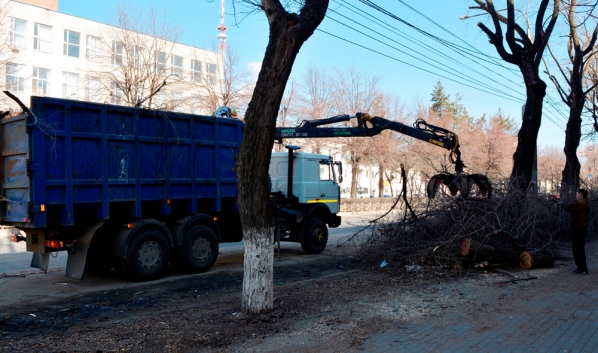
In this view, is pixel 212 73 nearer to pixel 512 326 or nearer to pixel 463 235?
pixel 463 235

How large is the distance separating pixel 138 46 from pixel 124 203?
21.3 m

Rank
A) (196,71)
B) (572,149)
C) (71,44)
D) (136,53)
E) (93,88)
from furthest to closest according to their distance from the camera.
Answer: (71,44), (196,71), (93,88), (136,53), (572,149)

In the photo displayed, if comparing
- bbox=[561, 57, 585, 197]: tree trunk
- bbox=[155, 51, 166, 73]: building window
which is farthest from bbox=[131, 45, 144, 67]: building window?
bbox=[561, 57, 585, 197]: tree trunk

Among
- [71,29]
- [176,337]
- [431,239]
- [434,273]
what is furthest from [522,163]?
[71,29]

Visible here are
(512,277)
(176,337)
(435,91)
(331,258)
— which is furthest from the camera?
(435,91)

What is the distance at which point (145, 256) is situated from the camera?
32.2ft

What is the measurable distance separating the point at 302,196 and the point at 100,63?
21.5 m

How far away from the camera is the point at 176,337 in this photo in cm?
593

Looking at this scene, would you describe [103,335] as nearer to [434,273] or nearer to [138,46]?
[434,273]

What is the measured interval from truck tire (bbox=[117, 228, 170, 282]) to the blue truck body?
1.57ft

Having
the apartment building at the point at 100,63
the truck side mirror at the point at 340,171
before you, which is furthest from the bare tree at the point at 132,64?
the truck side mirror at the point at 340,171

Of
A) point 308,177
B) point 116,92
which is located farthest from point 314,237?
point 116,92

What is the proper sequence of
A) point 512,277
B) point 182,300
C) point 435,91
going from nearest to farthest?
point 182,300 < point 512,277 < point 435,91

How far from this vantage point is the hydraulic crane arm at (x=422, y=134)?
11648 mm
